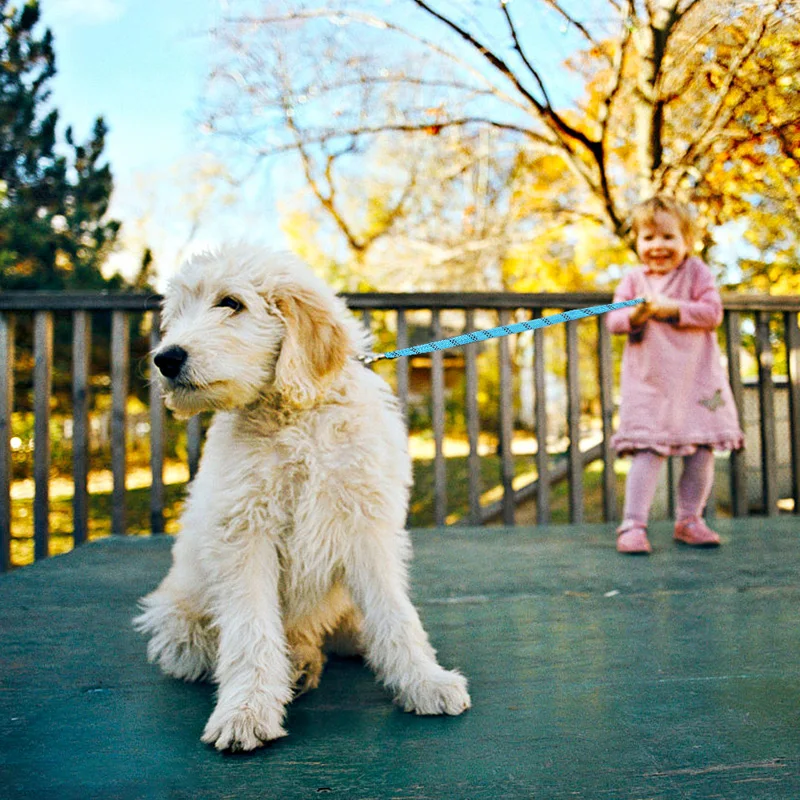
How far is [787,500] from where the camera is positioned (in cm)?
556

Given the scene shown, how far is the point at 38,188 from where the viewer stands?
8.86m

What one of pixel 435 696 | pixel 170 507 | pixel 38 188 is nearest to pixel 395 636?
pixel 435 696

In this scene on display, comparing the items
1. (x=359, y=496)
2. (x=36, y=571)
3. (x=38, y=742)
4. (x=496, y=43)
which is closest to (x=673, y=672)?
(x=359, y=496)

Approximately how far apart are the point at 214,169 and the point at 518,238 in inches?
145

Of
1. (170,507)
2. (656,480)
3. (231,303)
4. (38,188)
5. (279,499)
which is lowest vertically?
(170,507)

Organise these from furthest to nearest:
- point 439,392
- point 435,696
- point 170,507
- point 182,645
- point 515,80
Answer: point 170,507 < point 515,80 < point 439,392 < point 182,645 < point 435,696

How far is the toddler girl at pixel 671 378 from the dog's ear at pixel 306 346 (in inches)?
66.7

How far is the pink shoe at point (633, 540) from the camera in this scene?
2768 millimetres

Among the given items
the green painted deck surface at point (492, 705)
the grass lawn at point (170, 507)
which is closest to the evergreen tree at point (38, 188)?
the grass lawn at point (170, 507)

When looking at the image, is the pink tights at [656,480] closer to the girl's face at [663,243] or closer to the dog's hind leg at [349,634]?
the girl's face at [663,243]

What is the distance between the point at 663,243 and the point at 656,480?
103 cm

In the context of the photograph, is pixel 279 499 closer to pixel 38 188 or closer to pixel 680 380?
pixel 680 380

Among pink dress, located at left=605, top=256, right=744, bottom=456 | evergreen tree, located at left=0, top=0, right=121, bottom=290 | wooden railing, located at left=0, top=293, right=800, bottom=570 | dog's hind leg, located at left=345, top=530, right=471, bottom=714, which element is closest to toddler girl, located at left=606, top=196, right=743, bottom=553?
pink dress, located at left=605, top=256, right=744, bottom=456

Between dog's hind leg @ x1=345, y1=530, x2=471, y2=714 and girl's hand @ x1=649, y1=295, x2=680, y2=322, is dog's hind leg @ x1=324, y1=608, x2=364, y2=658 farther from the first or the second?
girl's hand @ x1=649, y1=295, x2=680, y2=322
